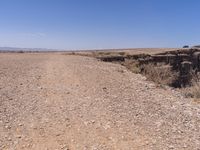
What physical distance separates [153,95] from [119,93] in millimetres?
1208

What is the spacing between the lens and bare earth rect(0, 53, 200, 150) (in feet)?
21.9

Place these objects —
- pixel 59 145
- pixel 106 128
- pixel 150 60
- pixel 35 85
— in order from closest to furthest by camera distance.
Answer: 1. pixel 59 145
2. pixel 106 128
3. pixel 35 85
4. pixel 150 60

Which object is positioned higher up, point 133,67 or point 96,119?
point 96,119

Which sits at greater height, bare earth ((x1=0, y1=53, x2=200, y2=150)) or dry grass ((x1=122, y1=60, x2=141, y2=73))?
bare earth ((x1=0, y1=53, x2=200, y2=150))

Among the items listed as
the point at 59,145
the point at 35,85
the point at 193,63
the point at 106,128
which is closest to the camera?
the point at 59,145

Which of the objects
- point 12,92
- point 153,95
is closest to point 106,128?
point 153,95

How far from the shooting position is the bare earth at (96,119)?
669 cm

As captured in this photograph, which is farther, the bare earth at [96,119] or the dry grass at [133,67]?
the dry grass at [133,67]

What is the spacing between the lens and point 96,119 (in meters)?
8.40

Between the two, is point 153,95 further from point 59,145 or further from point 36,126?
point 59,145

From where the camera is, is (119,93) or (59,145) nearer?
(59,145)

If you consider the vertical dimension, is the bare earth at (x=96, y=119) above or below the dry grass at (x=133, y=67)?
above

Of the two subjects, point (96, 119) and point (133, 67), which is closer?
point (96, 119)

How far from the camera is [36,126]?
7.89m
